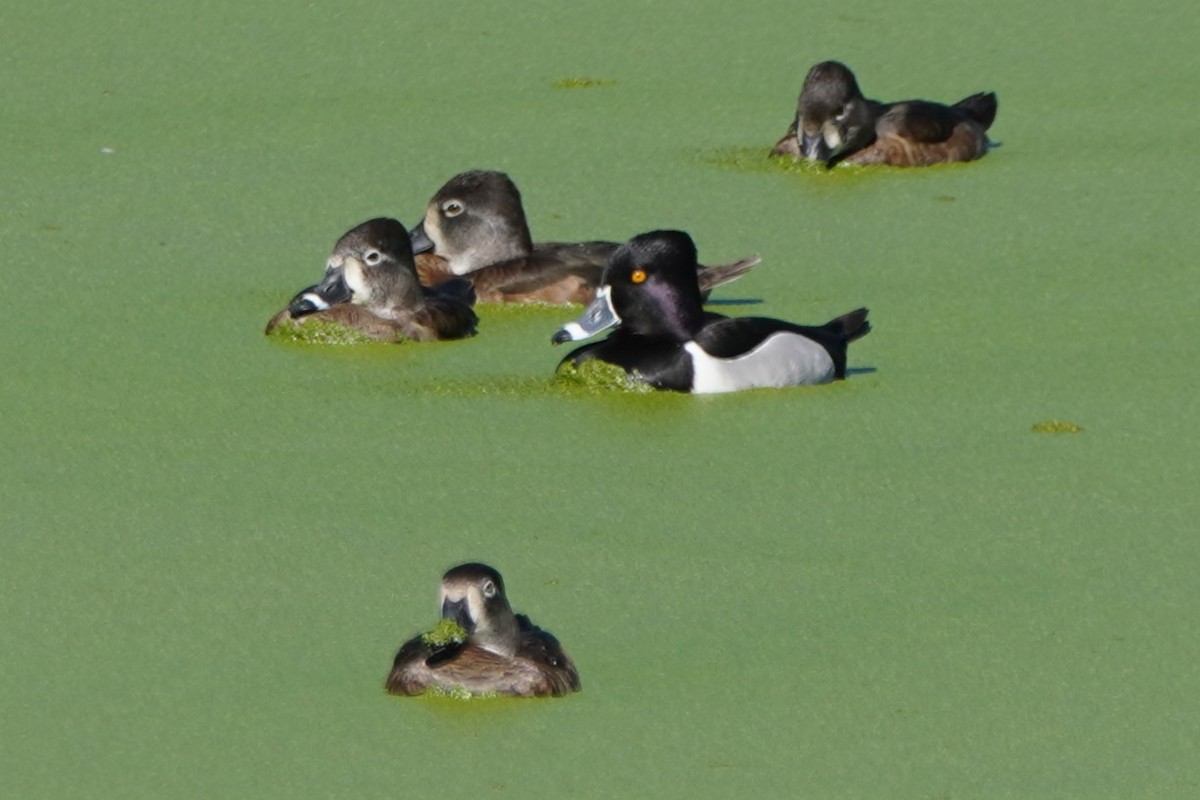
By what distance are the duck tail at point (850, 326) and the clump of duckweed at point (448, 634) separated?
3.16 metres

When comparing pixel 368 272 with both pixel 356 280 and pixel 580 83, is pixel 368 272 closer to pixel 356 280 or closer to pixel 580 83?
pixel 356 280

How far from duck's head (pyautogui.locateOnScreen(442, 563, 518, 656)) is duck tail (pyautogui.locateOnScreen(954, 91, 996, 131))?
6235 mm

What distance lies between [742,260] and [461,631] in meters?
3.87

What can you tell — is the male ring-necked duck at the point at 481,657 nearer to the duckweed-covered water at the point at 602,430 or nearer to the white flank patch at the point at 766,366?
the duckweed-covered water at the point at 602,430

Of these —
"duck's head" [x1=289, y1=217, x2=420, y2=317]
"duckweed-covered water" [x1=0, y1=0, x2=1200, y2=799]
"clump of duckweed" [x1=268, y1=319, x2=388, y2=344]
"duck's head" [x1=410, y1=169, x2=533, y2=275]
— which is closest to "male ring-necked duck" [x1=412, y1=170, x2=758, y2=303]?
"duck's head" [x1=410, y1=169, x2=533, y2=275]

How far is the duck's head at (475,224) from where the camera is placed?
10.3 m

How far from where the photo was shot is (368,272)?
9602 millimetres

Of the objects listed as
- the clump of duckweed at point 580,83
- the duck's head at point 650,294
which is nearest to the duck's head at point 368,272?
the duck's head at point 650,294

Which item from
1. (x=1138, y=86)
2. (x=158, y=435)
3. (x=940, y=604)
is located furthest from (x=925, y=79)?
(x=940, y=604)

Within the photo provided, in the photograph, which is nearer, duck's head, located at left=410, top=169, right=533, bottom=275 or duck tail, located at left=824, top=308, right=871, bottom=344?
duck tail, located at left=824, top=308, right=871, bottom=344

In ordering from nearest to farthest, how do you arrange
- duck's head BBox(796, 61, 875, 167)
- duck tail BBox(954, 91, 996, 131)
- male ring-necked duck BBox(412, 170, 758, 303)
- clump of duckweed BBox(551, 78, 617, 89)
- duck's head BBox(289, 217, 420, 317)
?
duck's head BBox(289, 217, 420, 317), male ring-necked duck BBox(412, 170, 758, 303), duck's head BBox(796, 61, 875, 167), duck tail BBox(954, 91, 996, 131), clump of duckweed BBox(551, 78, 617, 89)

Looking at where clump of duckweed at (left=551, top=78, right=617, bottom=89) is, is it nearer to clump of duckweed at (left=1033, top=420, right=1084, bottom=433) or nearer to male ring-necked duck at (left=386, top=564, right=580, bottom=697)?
clump of duckweed at (left=1033, top=420, right=1084, bottom=433)

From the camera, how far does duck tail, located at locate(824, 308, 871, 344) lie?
8969 millimetres

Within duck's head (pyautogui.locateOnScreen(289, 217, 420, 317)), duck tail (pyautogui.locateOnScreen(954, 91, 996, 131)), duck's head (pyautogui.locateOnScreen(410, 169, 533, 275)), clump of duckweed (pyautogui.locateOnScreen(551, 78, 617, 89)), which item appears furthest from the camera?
clump of duckweed (pyautogui.locateOnScreen(551, 78, 617, 89))
